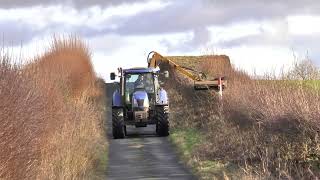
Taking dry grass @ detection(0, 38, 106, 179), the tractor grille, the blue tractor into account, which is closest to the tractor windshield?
the blue tractor

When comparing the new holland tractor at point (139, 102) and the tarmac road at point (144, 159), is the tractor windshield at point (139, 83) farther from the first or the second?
the tarmac road at point (144, 159)

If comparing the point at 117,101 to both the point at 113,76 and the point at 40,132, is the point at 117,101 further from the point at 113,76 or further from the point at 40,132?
the point at 40,132

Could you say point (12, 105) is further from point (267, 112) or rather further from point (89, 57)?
point (89, 57)

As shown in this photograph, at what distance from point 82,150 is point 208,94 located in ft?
44.9

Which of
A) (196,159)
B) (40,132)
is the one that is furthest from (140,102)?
(40,132)

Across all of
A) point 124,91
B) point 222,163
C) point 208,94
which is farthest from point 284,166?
point 208,94

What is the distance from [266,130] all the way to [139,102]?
620 cm

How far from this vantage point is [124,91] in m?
22.7

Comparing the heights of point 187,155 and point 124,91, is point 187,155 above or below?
below

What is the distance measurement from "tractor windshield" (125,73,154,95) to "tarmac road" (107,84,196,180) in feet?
5.66

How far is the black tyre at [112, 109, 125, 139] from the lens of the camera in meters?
22.2

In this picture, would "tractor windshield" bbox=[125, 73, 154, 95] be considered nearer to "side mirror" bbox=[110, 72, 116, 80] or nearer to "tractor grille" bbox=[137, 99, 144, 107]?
"side mirror" bbox=[110, 72, 116, 80]

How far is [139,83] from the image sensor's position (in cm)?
2266

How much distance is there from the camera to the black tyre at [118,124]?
22188 mm
